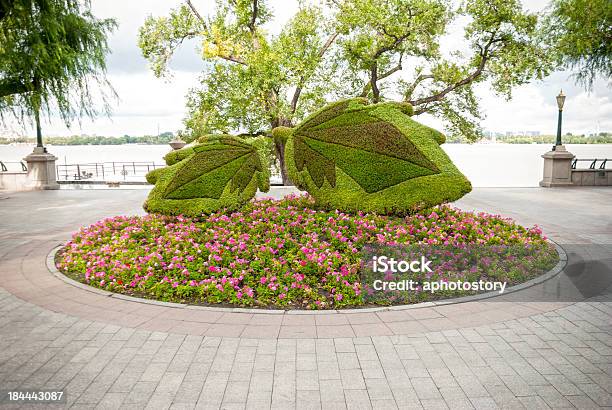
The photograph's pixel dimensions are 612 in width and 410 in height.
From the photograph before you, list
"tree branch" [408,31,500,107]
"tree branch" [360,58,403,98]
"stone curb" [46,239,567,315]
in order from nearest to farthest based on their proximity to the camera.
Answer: "stone curb" [46,239,567,315] < "tree branch" [408,31,500,107] < "tree branch" [360,58,403,98]

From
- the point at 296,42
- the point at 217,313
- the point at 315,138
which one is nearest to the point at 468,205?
the point at 315,138

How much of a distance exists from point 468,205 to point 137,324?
12.8 meters

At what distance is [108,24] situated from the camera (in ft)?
48.1

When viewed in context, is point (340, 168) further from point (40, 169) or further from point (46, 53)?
point (40, 169)

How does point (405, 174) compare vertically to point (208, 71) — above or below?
below

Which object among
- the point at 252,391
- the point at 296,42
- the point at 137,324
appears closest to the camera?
the point at 252,391

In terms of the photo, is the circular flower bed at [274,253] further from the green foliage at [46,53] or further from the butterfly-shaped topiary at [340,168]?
the green foliage at [46,53]

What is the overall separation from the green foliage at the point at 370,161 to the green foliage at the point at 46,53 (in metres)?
7.71

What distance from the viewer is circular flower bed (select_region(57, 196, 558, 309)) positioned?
6.43 meters

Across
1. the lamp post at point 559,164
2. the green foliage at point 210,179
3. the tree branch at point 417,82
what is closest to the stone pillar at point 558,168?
the lamp post at point 559,164

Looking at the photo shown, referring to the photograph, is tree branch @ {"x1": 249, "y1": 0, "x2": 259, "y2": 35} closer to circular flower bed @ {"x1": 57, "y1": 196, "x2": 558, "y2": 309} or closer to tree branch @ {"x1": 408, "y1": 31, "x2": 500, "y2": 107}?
Answer: tree branch @ {"x1": 408, "y1": 31, "x2": 500, "y2": 107}

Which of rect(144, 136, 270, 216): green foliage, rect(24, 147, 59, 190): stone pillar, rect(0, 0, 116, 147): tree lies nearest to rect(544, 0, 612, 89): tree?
rect(144, 136, 270, 216): green foliage

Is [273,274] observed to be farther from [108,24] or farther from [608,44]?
[608,44]

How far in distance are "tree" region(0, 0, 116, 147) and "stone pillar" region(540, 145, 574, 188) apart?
19.7 m
